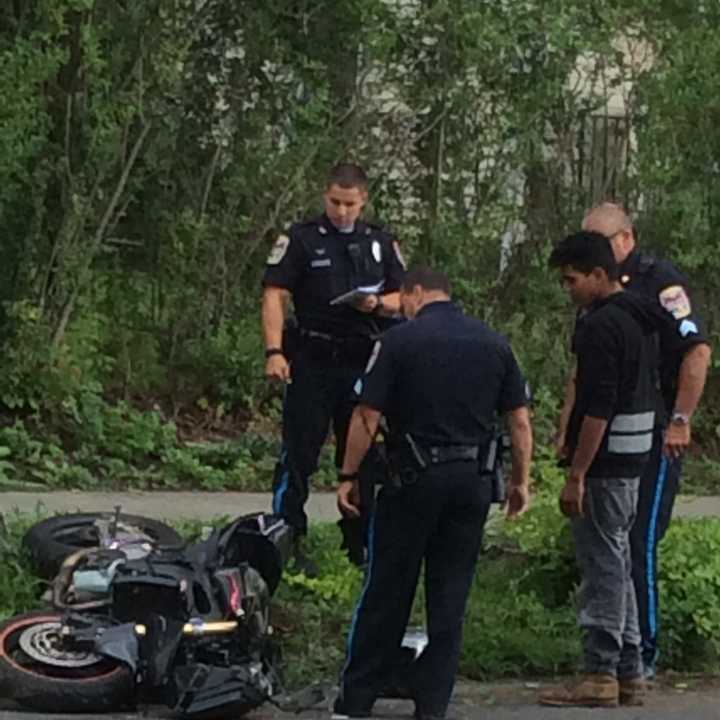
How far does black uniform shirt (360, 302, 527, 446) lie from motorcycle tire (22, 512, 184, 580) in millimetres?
1777

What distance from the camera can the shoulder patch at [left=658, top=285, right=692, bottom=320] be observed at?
23.5 ft

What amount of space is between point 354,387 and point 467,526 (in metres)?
1.69

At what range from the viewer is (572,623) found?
772 centimetres

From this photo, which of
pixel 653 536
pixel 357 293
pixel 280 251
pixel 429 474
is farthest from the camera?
pixel 280 251

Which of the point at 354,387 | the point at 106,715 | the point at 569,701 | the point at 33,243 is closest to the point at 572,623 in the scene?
the point at 569,701

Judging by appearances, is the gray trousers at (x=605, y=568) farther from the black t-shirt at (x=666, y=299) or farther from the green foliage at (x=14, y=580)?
the green foliage at (x=14, y=580)

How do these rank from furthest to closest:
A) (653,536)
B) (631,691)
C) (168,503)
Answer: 1. (168,503)
2. (653,536)
3. (631,691)

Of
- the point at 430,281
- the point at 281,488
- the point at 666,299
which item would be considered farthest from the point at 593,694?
the point at 281,488

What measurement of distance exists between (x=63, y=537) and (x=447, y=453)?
2.34m

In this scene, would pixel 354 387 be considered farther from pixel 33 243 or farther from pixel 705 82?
pixel 705 82

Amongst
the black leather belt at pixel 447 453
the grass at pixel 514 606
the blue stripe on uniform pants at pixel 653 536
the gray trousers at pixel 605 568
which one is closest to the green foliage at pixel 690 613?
the grass at pixel 514 606

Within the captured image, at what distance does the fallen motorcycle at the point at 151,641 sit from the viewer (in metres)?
6.30

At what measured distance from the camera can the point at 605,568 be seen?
6.80 meters

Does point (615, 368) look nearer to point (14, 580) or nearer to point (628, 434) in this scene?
point (628, 434)
